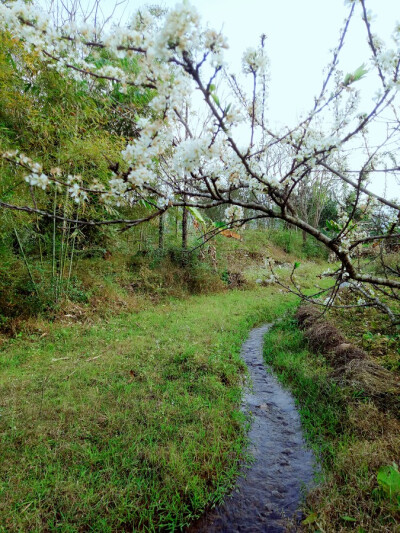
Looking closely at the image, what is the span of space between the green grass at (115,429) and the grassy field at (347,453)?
79 centimetres

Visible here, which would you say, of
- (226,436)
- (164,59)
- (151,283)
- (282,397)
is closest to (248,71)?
(164,59)

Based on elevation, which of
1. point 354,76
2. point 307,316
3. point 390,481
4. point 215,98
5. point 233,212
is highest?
point 354,76

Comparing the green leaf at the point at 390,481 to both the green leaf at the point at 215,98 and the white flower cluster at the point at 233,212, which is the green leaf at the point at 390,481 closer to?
the white flower cluster at the point at 233,212

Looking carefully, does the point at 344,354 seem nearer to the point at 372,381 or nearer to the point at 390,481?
the point at 372,381

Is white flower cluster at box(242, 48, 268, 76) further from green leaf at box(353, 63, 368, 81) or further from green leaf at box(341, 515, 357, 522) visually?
green leaf at box(341, 515, 357, 522)

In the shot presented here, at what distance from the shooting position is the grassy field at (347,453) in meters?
2.09

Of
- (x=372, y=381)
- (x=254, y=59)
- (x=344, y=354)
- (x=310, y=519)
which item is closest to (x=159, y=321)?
(x=344, y=354)

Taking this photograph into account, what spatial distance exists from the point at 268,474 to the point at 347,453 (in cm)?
75

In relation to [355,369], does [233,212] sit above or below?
above

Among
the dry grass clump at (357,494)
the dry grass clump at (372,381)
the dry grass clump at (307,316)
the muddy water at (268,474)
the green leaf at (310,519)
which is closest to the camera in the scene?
the dry grass clump at (357,494)

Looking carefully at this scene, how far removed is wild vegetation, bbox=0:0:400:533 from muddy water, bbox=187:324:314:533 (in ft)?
0.43

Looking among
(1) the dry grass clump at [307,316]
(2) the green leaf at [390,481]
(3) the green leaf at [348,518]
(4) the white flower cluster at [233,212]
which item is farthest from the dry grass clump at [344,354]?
(4) the white flower cluster at [233,212]

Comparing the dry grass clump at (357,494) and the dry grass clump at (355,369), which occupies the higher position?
the dry grass clump at (355,369)

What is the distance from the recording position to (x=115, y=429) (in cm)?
301
